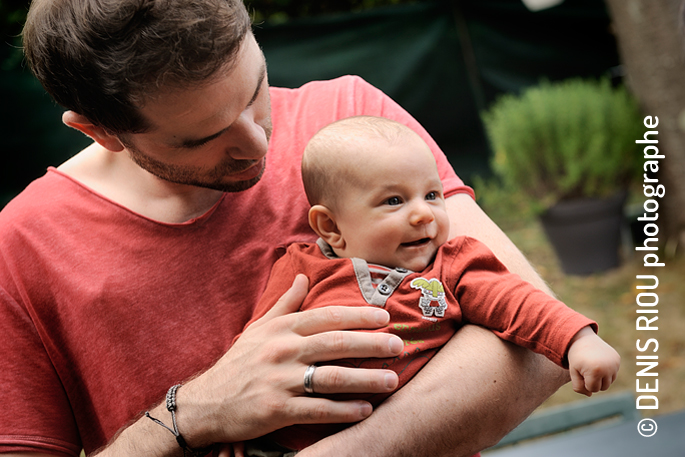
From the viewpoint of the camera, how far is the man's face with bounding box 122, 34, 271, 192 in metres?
1.44

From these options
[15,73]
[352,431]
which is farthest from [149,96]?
[15,73]

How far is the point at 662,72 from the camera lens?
5.01 meters

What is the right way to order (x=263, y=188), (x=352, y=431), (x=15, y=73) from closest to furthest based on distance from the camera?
(x=352, y=431)
(x=263, y=188)
(x=15, y=73)

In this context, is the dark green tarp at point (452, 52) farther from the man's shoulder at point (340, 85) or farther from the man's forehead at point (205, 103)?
the man's forehead at point (205, 103)

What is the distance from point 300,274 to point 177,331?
1.23ft

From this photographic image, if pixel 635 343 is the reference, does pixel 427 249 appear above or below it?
above

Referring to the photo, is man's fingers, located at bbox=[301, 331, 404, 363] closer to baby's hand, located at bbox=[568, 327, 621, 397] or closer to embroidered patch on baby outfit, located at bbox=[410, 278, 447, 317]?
embroidered patch on baby outfit, located at bbox=[410, 278, 447, 317]

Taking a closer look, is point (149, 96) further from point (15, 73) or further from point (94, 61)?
point (15, 73)

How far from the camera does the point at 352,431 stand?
4.38ft

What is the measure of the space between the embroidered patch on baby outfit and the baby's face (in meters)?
0.09

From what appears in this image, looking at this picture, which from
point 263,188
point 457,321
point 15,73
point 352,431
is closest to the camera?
point 352,431

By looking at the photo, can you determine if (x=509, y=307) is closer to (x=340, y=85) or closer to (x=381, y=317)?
(x=381, y=317)

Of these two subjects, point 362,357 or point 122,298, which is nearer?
point 362,357

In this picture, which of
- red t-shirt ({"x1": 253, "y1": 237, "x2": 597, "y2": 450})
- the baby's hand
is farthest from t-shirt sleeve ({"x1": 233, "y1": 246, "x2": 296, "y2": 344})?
the baby's hand
